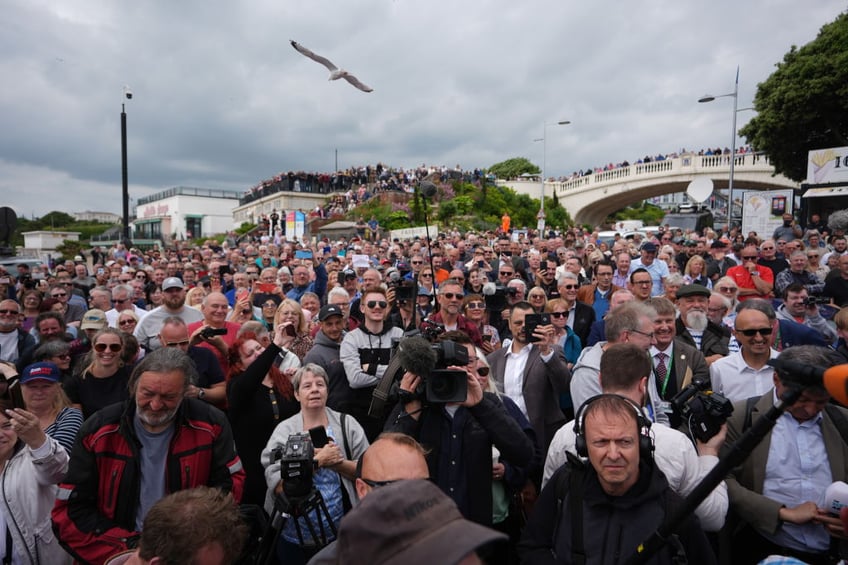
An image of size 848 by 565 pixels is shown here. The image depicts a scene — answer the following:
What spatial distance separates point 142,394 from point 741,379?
3838mm

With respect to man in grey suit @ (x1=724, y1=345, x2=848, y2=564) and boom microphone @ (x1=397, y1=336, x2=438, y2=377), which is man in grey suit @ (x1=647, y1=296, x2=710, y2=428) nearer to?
man in grey suit @ (x1=724, y1=345, x2=848, y2=564)

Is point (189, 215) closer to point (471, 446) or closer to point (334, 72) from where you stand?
point (334, 72)

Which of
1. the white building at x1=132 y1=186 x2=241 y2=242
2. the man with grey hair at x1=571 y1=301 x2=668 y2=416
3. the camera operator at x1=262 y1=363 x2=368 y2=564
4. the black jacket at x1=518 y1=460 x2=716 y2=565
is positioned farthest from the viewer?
the white building at x1=132 y1=186 x2=241 y2=242

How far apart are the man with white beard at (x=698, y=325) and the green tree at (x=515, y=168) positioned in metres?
63.0

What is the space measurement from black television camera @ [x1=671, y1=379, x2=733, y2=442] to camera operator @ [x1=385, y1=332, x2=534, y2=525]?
0.82 m

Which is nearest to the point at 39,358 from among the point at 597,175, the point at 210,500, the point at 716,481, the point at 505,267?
the point at 210,500

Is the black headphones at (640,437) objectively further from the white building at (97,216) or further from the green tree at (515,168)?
the white building at (97,216)

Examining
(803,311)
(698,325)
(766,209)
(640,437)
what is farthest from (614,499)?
(766,209)

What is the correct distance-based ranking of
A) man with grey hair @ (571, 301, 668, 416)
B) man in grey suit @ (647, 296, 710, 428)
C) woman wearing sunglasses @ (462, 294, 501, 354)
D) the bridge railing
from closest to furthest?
man with grey hair @ (571, 301, 668, 416)
man in grey suit @ (647, 296, 710, 428)
woman wearing sunglasses @ (462, 294, 501, 354)
the bridge railing

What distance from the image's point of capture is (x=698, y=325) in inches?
185

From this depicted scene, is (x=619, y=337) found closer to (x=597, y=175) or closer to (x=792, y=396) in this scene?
(x=792, y=396)

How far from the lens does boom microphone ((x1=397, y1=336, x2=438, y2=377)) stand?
2463 millimetres

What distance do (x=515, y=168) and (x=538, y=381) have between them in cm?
6846

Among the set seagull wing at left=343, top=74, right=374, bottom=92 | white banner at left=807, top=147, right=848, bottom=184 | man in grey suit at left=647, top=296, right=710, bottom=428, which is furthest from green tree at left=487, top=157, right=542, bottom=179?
man in grey suit at left=647, top=296, right=710, bottom=428
